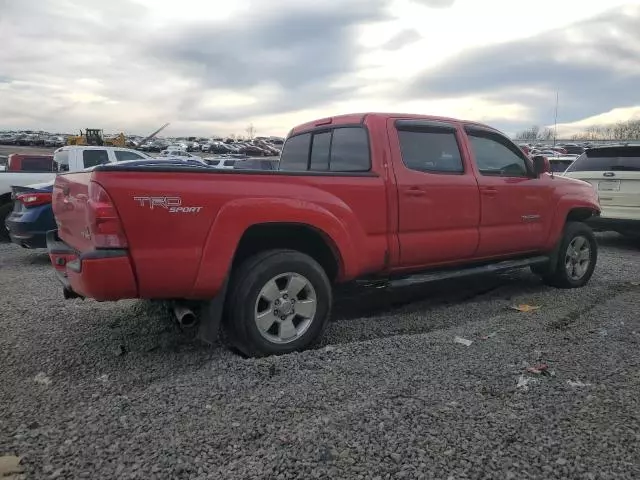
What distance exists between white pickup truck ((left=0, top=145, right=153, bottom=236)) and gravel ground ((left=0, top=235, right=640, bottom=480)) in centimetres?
529

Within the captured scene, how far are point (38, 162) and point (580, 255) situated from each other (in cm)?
1369

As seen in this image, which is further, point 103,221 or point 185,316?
point 185,316

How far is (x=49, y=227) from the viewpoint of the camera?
7316 millimetres

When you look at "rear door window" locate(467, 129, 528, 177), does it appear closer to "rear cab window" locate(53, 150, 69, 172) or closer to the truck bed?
the truck bed

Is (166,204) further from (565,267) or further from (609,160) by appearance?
(609,160)

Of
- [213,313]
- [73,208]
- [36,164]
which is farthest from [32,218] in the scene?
[36,164]

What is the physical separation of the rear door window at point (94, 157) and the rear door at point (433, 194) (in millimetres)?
10067

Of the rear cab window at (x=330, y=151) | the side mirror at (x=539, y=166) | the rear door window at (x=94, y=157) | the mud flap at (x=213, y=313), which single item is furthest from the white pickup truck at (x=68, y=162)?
the side mirror at (x=539, y=166)

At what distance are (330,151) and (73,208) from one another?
2.30 meters

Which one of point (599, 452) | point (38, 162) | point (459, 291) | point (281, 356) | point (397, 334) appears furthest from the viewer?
point (38, 162)

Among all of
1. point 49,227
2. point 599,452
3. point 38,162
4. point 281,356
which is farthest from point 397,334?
point 38,162

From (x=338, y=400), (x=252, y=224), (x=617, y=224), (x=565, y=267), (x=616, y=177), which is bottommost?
(x=338, y=400)

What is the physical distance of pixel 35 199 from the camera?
745 cm

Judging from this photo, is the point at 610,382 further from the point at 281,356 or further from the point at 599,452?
the point at 281,356
